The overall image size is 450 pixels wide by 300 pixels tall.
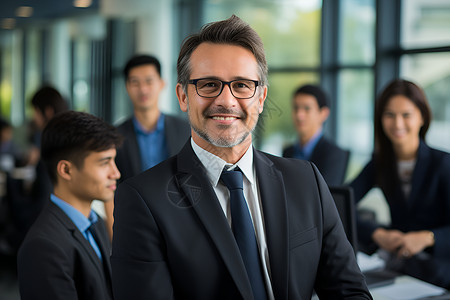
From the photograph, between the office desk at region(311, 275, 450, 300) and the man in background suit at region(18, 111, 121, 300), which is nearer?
the man in background suit at region(18, 111, 121, 300)

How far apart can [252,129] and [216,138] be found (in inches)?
4.0

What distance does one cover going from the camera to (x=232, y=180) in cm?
126

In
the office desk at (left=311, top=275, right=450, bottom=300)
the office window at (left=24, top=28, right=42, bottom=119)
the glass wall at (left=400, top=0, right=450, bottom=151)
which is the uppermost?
the office window at (left=24, top=28, right=42, bottom=119)

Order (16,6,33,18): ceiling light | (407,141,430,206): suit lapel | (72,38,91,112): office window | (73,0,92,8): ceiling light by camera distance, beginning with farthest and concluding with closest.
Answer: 1. (72,38,91,112): office window
2. (16,6,33,18): ceiling light
3. (73,0,92,8): ceiling light
4. (407,141,430,206): suit lapel

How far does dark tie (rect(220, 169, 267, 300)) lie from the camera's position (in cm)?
121

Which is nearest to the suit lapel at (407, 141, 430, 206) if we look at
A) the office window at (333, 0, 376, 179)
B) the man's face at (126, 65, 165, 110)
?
the man's face at (126, 65, 165, 110)

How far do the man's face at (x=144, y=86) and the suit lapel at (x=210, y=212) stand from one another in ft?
6.14

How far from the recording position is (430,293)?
199 centimetres

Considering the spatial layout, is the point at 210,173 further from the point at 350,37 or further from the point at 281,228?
the point at 350,37

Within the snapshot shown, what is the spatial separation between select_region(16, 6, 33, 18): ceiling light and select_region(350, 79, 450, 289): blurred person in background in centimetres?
1019

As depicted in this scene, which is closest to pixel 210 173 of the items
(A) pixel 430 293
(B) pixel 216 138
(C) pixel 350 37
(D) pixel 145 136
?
(B) pixel 216 138

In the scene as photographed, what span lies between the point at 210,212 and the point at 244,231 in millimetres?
101

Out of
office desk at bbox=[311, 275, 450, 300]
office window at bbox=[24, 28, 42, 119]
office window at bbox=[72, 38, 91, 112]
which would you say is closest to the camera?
office desk at bbox=[311, 275, 450, 300]

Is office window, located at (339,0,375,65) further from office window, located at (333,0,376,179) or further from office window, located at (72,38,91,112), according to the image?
office window, located at (72,38,91,112)
